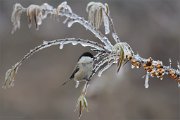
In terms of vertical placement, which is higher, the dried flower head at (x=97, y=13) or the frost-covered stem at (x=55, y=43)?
the dried flower head at (x=97, y=13)

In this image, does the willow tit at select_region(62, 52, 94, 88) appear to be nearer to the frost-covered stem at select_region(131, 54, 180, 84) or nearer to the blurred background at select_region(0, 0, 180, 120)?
the frost-covered stem at select_region(131, 54, 180, 84)

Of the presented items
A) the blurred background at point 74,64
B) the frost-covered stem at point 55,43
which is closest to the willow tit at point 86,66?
the frost-covered stem at point 55,43

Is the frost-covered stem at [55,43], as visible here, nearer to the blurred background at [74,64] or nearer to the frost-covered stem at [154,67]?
the frost-covered stem at [154,67]

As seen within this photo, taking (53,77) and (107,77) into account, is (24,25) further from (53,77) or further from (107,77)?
(107,77)

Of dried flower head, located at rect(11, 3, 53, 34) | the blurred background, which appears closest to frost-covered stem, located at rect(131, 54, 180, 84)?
dried flower head, located at rect(11, 3, 53, 34)

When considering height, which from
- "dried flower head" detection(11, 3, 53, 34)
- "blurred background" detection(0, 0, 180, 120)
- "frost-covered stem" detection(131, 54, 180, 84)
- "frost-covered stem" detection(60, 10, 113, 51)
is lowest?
"frost-covered stem" detection(131, 54, 180, 84)

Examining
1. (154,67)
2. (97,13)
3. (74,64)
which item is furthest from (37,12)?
(74,64)

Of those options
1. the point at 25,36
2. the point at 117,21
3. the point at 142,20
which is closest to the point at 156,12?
the point at 142,20

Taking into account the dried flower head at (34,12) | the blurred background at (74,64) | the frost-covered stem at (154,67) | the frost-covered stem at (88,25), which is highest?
the blurred background at (74,64)
